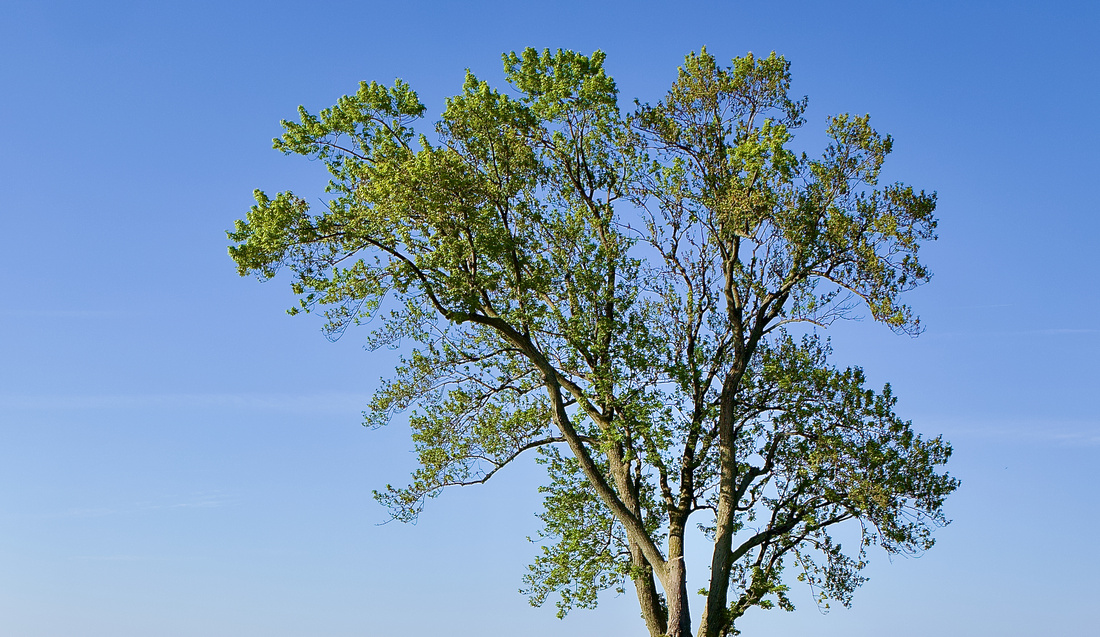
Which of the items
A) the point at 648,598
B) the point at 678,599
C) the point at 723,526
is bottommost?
the point at 678,599

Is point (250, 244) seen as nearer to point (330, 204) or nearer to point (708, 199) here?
point (330, 204)

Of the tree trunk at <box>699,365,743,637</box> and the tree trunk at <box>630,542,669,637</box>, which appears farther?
the tree trunk at <box>630,542,669,637</box>

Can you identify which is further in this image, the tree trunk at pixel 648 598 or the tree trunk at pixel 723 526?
the tree trunk at pixel 648 598

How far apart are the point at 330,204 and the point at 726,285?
7759 mm

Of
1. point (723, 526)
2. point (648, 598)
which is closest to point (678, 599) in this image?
point (648, 598)

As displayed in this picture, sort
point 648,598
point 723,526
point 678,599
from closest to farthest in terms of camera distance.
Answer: point 678,599, point 723,526, point 648,598

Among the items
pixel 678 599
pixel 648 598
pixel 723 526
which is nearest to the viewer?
pixel 678 599

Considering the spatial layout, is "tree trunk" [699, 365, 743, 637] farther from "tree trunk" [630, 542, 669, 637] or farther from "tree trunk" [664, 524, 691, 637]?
"tree trunk" [630, 542, 669, 637]

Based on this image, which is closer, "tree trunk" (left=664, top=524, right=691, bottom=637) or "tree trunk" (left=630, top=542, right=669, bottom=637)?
"tree trunk" (left=664, top=524, right=691, bottom=637)

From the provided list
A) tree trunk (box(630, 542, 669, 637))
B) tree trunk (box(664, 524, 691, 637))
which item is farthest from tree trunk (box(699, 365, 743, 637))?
tree trunk (box(630, 542, 669, 637))

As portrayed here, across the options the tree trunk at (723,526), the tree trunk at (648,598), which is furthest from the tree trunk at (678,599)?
the tree trunk at (648,598)

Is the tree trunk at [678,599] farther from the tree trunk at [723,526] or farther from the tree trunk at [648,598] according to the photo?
the tree trunk at [648,598]

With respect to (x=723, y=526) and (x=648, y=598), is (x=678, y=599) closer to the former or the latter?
(x=648, y=598)

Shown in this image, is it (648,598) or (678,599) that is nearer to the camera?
(678,599)
